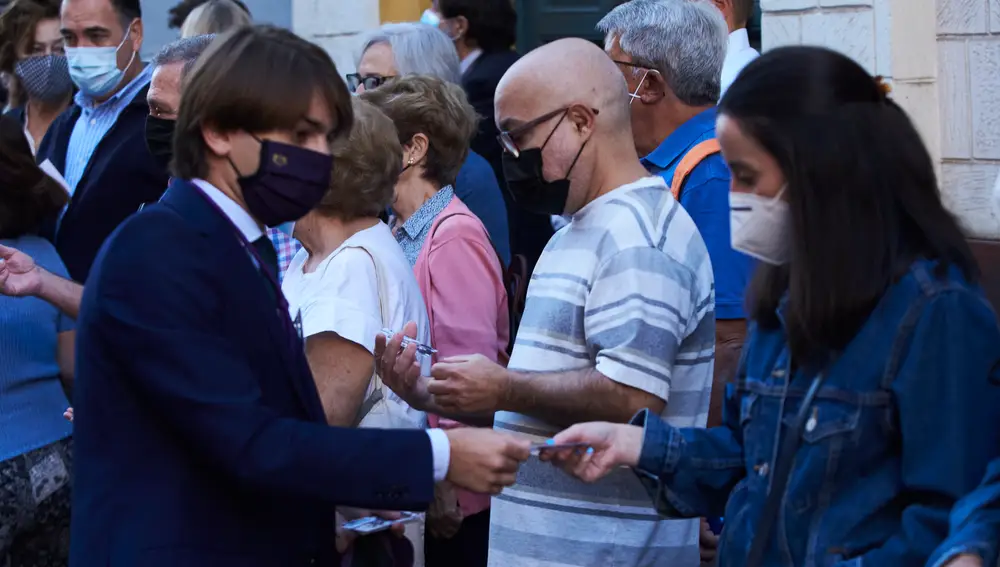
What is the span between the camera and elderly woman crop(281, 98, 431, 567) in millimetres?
3303

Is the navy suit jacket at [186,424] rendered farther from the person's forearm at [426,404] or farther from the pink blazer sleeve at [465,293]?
the pink blazer sleeve at [465,293]

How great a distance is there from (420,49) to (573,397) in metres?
2.93

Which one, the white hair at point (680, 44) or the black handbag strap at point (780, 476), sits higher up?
the white hair at point (680, 44)

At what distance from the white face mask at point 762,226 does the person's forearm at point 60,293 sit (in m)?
2.14

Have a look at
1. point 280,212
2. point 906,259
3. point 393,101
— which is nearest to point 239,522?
point 280,212

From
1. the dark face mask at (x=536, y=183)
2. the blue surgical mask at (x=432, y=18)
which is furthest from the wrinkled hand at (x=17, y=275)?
the blue surgical mask at (x=432, y=18)

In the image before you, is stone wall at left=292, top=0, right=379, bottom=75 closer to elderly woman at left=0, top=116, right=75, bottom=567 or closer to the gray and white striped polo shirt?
elderly woman at left=0, top=116, right=75, bottom=567

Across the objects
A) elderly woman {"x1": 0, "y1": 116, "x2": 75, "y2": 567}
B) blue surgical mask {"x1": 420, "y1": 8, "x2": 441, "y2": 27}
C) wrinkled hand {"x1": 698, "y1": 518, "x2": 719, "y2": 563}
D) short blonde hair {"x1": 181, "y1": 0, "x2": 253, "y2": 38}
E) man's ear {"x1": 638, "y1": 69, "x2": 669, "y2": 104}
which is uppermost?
short blonde hair {"x1": 181, "y1": 0, "x2": 253, "y2": 38}

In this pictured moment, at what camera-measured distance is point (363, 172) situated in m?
3.63

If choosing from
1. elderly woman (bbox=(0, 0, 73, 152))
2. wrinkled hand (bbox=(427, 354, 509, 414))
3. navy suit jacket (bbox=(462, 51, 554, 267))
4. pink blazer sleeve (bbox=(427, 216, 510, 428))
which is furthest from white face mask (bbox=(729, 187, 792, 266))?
elderly woman (bbox=(0, 0, 73, 152))

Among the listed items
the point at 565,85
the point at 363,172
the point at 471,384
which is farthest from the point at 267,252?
the point at 363,172

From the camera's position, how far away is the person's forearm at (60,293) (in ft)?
12.7

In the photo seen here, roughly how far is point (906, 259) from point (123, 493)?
135 centimetres

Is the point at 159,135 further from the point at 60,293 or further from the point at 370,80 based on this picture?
the point at 370,80
